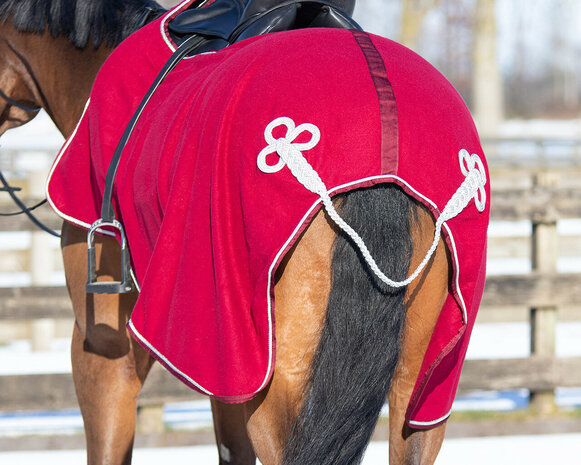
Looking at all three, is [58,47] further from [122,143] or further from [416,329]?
[416,329]

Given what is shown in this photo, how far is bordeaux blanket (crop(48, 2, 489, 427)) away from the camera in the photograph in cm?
148

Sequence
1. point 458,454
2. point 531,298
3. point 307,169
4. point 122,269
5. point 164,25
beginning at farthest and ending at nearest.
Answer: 1. point 531,298
2. point 458,454
3. point 164,25
4. point 122,269
5. point 307,169

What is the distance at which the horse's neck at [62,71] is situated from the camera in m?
2.47

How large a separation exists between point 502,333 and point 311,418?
4999 millimetres

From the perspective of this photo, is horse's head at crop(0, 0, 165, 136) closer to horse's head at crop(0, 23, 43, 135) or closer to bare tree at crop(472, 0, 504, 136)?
horse's head at crop(0, 23, 43, 135)

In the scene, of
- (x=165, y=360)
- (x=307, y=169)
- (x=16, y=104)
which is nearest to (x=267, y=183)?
(x=307, y=169)

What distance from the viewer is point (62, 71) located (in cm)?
250

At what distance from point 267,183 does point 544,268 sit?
125 inches

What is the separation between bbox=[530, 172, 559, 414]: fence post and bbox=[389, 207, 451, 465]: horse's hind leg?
2722mm

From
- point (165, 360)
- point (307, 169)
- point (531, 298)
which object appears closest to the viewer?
point (307, 169)

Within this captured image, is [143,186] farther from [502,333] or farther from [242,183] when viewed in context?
[502,333]

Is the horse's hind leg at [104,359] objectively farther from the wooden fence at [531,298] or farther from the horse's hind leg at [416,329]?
the wooden fence at [531,298]

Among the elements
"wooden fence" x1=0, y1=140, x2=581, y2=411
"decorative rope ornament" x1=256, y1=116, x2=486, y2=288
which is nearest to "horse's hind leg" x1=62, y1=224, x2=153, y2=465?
"decorative rope ornament" x1=256, y1=116, x2=486, y2=288

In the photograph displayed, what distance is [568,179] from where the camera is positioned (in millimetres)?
14008
